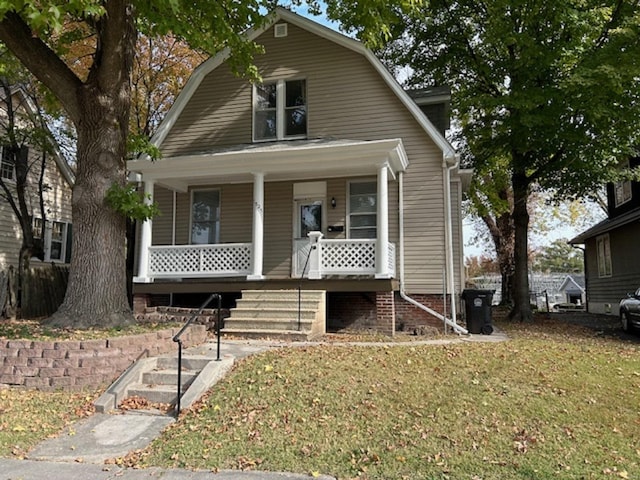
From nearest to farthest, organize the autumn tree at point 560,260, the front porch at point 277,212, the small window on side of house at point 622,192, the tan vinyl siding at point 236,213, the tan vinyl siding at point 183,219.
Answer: the front porch at point 277,212
the tan vinyl siding at point 236,213
the tan vinyl siding at point 183,219
the small window on side of house at point 622,192
the autumn tree at point 560,260

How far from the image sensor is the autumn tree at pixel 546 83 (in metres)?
12.3

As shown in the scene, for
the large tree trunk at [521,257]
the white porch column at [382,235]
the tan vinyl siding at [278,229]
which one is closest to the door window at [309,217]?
the tan vinyl siding at [278,229]

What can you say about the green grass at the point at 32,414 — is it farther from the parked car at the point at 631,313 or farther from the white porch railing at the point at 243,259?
Answer: the parked car at the point at 631,313

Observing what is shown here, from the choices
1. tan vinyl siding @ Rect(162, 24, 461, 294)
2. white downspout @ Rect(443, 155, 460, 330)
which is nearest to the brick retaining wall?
tan vinyl siding @ Rect(162, 24, 461, 294)

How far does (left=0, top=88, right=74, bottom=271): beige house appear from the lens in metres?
17.5

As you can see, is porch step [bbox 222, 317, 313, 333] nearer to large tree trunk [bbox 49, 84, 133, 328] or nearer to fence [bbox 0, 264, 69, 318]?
large tree trunk [bbox 49, 84, 133, 328]

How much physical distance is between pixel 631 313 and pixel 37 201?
68.6 feet

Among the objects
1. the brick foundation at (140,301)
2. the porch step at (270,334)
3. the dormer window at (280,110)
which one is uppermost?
the dormer window at (280,110)

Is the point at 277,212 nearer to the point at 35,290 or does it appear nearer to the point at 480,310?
the point at 480,310

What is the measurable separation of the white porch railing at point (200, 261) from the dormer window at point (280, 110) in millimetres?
3512

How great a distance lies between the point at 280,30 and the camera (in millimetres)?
13633

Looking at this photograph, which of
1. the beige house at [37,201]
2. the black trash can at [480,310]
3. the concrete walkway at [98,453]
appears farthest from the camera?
the beige house at [37,201]

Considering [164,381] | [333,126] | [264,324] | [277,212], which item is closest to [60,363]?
[164,381]

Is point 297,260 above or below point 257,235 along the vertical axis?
below
